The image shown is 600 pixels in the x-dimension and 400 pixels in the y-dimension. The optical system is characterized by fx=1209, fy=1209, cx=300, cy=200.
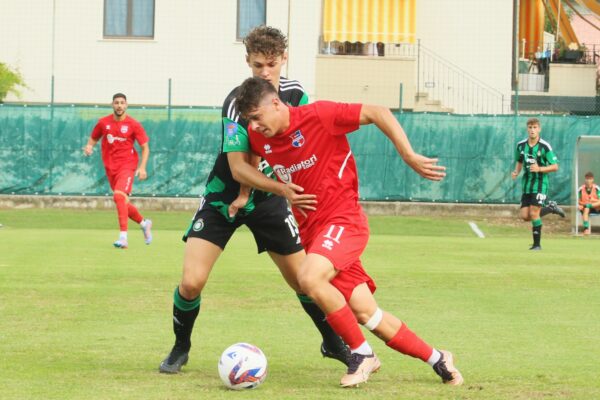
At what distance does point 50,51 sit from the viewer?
3397 centimetres

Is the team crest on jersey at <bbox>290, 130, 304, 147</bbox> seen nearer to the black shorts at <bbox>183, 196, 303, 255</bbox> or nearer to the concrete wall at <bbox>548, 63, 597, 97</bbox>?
the black shorts at <bbox>183, 196, 303, 255</bbox>

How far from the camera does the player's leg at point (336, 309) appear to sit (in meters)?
7.04

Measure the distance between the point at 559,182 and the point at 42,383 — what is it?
22.7 m

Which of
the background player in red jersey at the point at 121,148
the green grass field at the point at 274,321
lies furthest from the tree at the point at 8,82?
the background player in red jersey at the point at 121,148

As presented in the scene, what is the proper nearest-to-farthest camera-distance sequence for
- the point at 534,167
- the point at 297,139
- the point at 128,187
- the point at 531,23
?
the point at 297,139
the point at 128,187
the point at 534,167
the point at 531,23

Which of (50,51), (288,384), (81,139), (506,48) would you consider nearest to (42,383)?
(288,384)

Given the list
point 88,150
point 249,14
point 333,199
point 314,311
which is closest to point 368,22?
point 249,14

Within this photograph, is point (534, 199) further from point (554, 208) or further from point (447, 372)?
point (447, 372)

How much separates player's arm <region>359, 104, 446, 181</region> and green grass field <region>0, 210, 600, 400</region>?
50.5 inches

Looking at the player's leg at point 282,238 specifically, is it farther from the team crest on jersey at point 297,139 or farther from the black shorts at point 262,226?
the team crest on jersey at point 297,139

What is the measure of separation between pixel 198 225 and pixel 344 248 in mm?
1241

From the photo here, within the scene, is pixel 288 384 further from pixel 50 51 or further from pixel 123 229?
pixel 50 51

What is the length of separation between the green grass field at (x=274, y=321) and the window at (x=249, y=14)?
1608 cm

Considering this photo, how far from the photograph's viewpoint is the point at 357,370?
23.5 feet
